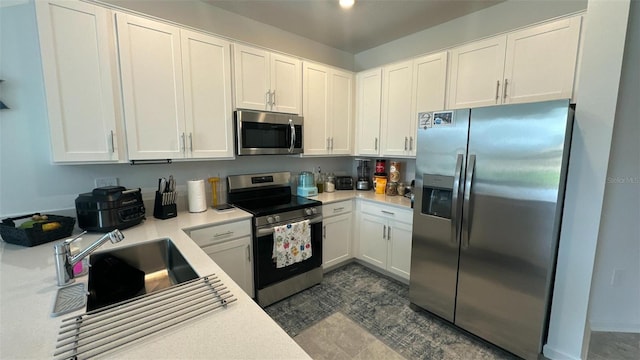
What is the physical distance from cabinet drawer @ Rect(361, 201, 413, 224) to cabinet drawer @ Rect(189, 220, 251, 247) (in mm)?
1398

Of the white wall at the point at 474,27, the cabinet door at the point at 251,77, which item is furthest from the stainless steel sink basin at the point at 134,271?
the white wall at the point at 474,27

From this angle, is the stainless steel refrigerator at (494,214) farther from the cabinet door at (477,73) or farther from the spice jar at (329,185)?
the spice jar at (329,185)

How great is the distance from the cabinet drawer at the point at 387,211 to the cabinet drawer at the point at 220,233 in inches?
55.0

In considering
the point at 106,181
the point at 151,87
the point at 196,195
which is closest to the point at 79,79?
the point at 151,87

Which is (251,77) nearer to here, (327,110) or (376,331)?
(327,110)

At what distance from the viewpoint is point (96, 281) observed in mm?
1271

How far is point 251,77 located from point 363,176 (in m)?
1.89

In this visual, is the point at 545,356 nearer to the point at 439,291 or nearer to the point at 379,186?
the point at 439,291

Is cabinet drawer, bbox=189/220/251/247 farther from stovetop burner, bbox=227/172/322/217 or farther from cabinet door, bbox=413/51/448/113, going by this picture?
cabinet door, bbox=413/51/448/113

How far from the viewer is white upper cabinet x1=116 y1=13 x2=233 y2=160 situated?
185 centimetres

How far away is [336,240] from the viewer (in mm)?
2977

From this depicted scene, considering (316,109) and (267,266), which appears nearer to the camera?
(267,266)

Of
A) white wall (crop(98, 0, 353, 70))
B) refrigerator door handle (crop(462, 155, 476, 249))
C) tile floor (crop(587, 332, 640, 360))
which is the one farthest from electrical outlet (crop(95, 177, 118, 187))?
tile floor (crop(587, 332, 640, 360))

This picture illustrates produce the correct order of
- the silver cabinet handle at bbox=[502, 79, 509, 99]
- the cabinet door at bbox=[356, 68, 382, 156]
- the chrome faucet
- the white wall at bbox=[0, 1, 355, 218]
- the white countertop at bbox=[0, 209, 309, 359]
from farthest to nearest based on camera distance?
the cabinet door at bbox=[356, 68, 382, 156]
the silver cabinet handle at bbox=[502, 79, 509, 99]
the white wall at bbox=[0, 1, 355, 218]
the chrome faucet
the white countertop at bbox=[0, 209, 309, 359]
